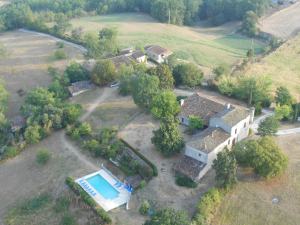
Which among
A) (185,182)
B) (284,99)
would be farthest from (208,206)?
(284,99)

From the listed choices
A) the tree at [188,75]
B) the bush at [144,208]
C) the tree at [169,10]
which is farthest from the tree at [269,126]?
the tree at [169,10]

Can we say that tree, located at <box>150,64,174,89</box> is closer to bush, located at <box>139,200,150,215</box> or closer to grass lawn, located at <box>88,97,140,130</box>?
grass lawn, located at <box>88,97,140,130</box>

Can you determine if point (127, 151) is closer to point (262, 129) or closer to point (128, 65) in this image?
point (262, 129)

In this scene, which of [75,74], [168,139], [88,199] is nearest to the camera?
[88,199]

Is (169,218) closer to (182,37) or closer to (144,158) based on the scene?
(144,158)

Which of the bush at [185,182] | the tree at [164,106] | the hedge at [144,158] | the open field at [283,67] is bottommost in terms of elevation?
the bush at [185,182]

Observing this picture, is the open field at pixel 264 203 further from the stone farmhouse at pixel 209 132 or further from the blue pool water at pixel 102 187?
the blue pool water at pixel 102 187
